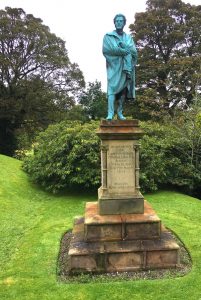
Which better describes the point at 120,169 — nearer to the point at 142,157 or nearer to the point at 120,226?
the point at 120,226

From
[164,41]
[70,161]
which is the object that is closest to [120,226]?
[70,161]

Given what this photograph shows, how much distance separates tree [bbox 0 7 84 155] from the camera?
22891mm

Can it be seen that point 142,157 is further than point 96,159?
Yes

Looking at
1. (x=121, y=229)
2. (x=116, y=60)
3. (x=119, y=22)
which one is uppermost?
(x=119, y=22)

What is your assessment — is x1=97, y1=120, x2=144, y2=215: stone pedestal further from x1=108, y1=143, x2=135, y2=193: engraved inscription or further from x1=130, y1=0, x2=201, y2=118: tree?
x1=130, y1=0, x2=201, y2=118: tree

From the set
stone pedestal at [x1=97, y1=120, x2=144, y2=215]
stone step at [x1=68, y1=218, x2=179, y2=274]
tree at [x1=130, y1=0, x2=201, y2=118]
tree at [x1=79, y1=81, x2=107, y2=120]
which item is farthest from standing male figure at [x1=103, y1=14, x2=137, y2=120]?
tree at [x1=79, y1=81, x2=107, y2=120]

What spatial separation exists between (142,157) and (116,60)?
6827mm

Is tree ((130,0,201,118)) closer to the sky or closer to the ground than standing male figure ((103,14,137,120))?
closer to the sky

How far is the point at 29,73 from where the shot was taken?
79.5 feet

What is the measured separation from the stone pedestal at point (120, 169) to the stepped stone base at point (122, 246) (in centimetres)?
25

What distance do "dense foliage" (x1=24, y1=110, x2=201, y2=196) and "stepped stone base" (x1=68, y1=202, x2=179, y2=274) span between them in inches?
229

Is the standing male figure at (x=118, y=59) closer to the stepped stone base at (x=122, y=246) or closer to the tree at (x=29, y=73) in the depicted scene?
the stepped stone base at (x=122, y=246)

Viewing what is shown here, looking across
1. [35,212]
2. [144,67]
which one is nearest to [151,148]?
[35,212]

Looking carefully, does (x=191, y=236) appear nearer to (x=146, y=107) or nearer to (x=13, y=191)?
(x=13, y=191)
